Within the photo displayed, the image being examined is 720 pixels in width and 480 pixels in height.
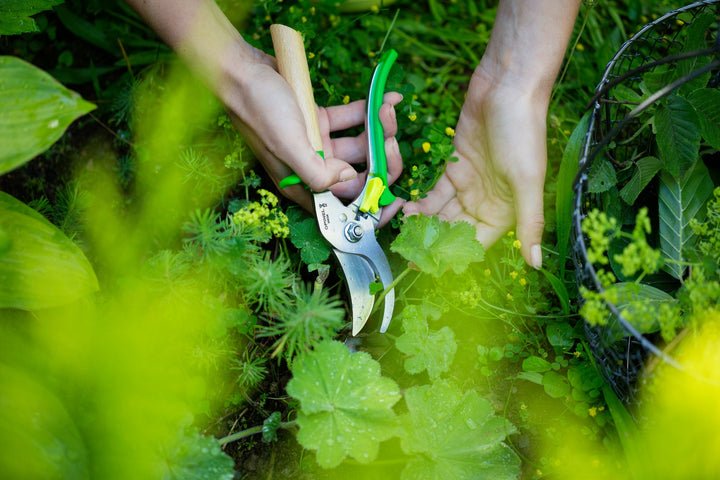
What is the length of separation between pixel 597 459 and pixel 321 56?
6.85 feet

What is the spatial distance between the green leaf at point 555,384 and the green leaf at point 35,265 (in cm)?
166

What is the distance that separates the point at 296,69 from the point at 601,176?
122cm

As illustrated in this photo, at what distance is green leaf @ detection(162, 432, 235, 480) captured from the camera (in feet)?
5.17

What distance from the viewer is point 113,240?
7.48 ft

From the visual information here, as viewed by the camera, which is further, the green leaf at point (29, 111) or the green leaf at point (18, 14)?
the green leaf at point (18, 14)

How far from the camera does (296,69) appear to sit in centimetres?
206

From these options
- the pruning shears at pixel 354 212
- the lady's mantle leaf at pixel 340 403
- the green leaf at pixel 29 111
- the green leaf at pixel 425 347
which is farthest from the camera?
the pruning shears at pixel 354 212

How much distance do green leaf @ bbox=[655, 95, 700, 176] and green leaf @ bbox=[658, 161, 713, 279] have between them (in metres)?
0.09

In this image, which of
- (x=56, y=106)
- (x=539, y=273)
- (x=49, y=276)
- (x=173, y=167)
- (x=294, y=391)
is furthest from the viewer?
(x=173, y=167)

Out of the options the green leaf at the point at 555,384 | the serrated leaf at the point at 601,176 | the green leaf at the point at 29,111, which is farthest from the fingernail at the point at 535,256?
the green leaf at the point at 29,111

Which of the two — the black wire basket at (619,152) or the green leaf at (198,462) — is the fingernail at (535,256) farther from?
the green leaf at (198,462)

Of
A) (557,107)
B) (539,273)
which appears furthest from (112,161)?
(557,107)

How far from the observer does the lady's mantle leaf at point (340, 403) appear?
5.22 ft

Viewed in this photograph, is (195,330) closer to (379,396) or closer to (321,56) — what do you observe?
(379,396)
